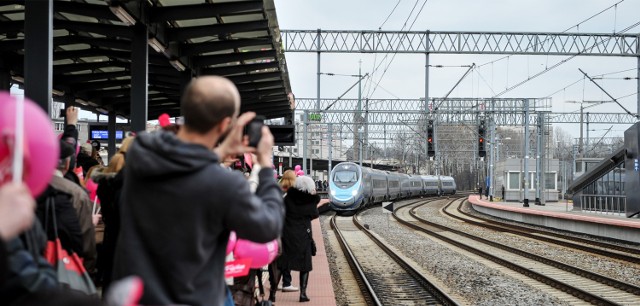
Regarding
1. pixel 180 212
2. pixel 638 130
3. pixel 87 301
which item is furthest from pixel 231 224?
pixel 638 130

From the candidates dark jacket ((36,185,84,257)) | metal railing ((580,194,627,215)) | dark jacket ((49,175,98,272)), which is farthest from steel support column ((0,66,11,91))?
metal railing ((580,194,627,215))

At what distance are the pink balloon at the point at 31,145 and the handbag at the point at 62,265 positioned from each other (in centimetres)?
159

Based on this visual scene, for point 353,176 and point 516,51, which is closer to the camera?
point 516,51

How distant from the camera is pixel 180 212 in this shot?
8.75ft

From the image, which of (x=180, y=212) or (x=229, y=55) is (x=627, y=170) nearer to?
(x=229, y=55)

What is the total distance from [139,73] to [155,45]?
776 mm

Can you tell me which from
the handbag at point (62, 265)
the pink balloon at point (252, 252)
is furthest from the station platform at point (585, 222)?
the handbag at point (62, 265)

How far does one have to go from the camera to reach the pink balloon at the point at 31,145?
6.39 ft

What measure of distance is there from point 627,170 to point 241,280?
22.6 meters

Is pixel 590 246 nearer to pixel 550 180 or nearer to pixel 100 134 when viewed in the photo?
pixel 100 134

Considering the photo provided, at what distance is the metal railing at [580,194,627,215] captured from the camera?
27.9 meters

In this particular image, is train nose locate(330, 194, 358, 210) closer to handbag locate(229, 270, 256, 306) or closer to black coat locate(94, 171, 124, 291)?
handbag locate(229, 270, 256, 306)

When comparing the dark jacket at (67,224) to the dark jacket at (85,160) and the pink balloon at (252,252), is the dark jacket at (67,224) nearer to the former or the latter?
the pink balloon at (252,252)

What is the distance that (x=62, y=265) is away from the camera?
11.7ft
